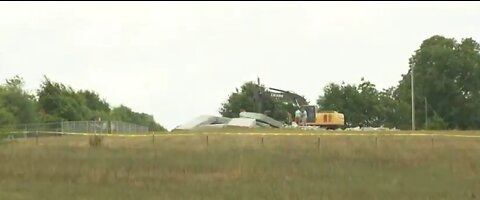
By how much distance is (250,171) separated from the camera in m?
27.0

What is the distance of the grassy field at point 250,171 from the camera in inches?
841

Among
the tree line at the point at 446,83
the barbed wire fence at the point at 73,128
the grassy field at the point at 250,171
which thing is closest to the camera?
the grassy field at the point at 250,171

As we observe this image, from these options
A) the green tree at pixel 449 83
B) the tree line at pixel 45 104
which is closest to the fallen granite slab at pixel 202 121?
the tree line at pixel 45 104

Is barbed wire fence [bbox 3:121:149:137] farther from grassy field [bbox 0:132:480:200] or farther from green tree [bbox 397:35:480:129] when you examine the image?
green tree [bbox 397:35:480:129]

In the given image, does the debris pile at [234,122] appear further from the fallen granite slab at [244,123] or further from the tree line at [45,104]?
the tree line at [45,104]

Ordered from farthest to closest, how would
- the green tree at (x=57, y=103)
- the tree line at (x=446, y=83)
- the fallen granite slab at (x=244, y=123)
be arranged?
the tree line at (x=446, y=83), the green tree at (x=57, y=103), the fallen granite slab at (x=244, y=123)

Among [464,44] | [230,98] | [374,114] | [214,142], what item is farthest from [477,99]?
[214,142]

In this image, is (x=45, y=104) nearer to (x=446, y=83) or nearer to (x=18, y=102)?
(x=18, y=102)

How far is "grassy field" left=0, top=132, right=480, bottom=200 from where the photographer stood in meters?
21.4

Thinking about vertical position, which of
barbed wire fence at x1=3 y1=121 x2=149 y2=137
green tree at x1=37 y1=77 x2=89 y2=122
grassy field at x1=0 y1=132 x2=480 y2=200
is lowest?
grassy field at x1=0 y1=132 x2=480 y2=200

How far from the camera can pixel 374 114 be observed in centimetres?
12306

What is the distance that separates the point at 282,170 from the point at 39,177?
7598 mm

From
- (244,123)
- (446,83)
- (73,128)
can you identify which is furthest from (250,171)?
(446,83)

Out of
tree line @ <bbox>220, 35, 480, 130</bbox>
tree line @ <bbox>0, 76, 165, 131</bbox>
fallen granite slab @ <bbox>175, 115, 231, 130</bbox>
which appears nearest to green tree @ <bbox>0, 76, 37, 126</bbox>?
tree line @ <bbox>0, 76, 165, 131</bbox>
